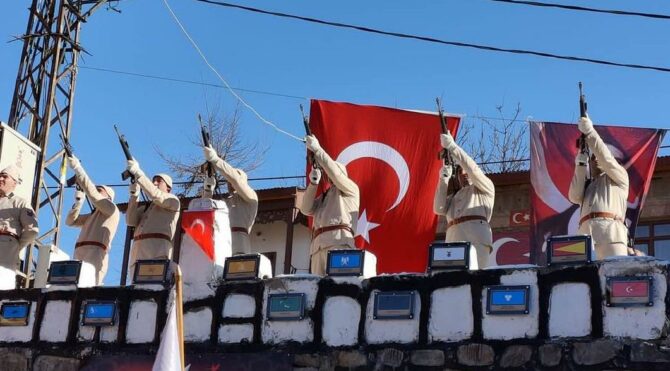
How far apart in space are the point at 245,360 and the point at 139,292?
1.14m

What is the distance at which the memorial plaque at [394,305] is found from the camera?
7930 millimetres

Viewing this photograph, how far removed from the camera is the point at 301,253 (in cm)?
1602

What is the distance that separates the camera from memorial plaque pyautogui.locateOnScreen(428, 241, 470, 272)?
7961 millimetres

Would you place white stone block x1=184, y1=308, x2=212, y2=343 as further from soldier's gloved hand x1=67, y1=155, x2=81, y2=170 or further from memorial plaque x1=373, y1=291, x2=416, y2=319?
soldier's gloved hand x1=67, y1=155, x2=81, y2=170

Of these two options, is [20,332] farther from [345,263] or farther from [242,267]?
[345,263]

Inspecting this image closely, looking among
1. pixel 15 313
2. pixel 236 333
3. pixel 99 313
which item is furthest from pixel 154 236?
pixel 236 333

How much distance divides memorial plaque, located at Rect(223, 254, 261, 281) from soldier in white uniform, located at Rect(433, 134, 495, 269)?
1.78m

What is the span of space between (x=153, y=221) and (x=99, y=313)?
4.85 ft

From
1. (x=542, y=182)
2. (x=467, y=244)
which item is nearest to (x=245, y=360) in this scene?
(x=467, y=244)

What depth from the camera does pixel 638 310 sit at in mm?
7227

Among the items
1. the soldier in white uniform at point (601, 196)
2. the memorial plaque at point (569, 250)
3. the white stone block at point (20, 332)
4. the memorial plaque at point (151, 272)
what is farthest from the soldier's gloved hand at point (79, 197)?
the memorial plaque at point (569, 250)

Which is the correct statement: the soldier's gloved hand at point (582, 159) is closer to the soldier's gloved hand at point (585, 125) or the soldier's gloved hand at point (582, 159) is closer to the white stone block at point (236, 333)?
the soldier's gloved hand at point (585, 125)

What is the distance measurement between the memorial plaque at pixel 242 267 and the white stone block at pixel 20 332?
167cm

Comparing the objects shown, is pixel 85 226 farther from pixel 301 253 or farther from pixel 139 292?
pixel 301 253
